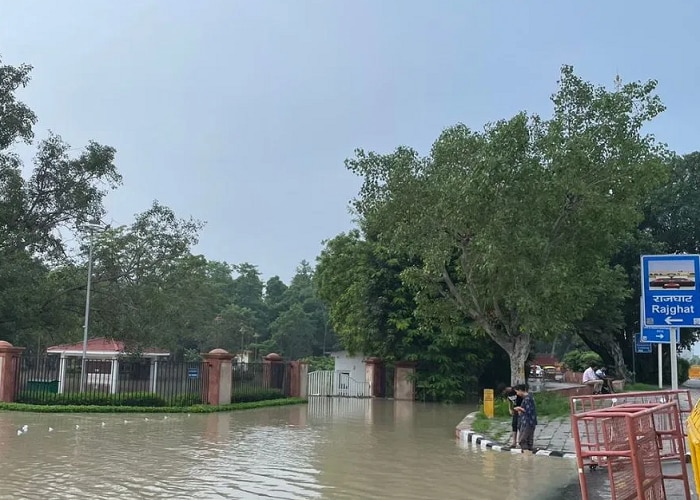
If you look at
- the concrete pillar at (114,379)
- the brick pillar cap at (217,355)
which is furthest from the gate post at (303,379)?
the concrete pillar at (114,379)

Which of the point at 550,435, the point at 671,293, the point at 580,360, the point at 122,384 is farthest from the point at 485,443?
the point at 580,360

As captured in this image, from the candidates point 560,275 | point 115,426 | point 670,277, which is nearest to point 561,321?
point 560,275

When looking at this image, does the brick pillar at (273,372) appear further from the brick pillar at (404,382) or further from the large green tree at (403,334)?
the brick pillar at (404,382)

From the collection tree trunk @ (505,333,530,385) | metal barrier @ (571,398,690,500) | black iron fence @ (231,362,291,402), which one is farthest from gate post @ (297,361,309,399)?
metal barrier @ (571,398,690,500)

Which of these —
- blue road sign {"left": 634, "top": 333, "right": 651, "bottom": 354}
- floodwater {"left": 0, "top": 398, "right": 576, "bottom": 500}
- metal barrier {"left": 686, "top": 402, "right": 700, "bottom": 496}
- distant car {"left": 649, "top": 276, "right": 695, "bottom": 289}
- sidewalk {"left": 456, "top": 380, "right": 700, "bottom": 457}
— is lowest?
floodwater {"left": 0, "top": 398, "right": 576, "bottom": 500}

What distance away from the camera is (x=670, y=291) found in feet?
32.3

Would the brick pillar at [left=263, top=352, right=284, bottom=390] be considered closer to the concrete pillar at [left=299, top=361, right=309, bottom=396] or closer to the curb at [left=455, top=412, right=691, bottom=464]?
the concrete pillar at [left=299, top=361, right=309, bottom=396]

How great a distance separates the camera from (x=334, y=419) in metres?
21.5

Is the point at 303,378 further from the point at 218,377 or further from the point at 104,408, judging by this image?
the point at 104,408

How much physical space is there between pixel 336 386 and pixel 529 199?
17561 millimetres

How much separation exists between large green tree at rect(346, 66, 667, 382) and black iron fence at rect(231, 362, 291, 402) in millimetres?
8150

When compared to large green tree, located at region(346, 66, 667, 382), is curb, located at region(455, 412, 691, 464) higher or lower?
lower

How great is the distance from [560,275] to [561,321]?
85.8 inches

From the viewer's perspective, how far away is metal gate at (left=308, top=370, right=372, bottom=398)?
33094 mm
